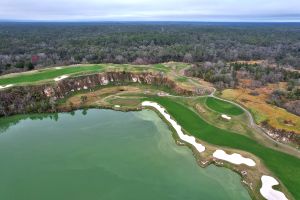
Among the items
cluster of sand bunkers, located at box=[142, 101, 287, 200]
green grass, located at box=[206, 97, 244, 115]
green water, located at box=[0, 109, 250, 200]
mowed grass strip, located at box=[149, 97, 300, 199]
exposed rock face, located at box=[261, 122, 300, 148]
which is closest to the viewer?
cluster of sand bunkers, located at box=[142, 101, 287, 200]

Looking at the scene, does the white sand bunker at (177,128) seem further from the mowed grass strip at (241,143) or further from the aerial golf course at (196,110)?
the mowed grass strip at (241,143)

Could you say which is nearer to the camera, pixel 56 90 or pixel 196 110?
pixel 196 110

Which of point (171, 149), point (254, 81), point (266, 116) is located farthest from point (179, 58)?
point (171, 149)

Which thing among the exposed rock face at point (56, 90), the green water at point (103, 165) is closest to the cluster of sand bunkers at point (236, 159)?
the green water at point (103, 165)

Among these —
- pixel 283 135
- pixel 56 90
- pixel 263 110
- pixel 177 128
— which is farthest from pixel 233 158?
pixel 56 90

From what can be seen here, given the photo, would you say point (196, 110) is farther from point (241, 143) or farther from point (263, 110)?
point (241, 143)

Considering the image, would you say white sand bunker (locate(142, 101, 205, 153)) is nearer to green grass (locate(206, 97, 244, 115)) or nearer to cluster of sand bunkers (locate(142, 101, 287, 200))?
cluster of sand bunkers (locate(142, 101, 287, 200))

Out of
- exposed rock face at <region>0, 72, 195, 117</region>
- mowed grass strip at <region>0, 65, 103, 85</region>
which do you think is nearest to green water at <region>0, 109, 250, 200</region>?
exposed rock face at <region>0, 72, 195, 117</region>
